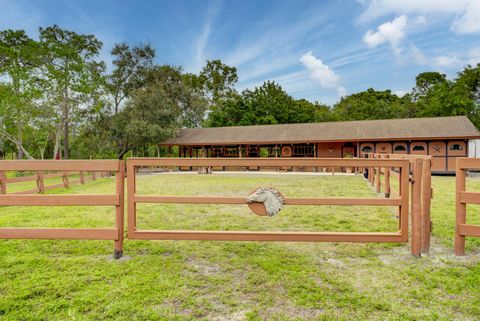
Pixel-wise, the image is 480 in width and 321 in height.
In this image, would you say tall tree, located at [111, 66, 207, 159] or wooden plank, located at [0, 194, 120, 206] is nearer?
wooden plank, located at [0, 194, 120, 206]

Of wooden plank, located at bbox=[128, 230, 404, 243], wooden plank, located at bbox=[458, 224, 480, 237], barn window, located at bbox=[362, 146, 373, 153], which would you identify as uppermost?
barn window, located at bbox=[362, 146, 373, 153]

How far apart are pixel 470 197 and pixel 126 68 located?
32.5 meters

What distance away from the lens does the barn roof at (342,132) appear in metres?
18.2

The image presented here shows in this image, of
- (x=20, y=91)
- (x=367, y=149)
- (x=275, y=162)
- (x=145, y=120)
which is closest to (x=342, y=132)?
(x=367, y=149)

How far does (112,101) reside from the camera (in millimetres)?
29688

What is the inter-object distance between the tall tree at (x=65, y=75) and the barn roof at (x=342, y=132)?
8.96 metres

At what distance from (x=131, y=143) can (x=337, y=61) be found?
23.7 m

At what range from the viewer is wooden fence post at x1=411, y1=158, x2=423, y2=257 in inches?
131

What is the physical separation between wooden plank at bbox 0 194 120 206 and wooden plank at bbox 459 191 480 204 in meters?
3.94

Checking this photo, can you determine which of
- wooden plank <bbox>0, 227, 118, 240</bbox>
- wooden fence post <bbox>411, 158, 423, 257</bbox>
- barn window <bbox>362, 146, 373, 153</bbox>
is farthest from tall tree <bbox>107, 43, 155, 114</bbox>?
wooden fence post <bbox>411, 158, 423, 257</bbox>

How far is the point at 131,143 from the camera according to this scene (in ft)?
82.9

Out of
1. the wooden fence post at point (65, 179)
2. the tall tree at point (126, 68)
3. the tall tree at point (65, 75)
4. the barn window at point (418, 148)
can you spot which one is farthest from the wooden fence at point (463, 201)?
the tall tree at point (126, 68)

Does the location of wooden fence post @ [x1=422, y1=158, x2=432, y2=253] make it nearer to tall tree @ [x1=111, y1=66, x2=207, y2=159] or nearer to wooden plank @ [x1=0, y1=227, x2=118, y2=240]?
wooden plank @ [x1=0, y1=227, x2=118, y2=240]

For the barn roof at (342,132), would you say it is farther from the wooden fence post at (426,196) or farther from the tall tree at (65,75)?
the wooden fence post at (426,196)
